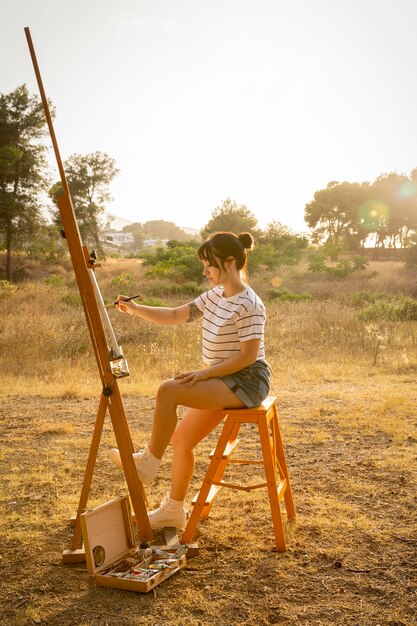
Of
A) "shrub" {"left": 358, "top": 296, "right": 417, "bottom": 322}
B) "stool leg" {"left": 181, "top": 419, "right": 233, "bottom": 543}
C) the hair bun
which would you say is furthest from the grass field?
"shrub" {"left": 358, "top": 296, "right": 417, "bottom": 322}

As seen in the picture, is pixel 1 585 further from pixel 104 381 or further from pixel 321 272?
pixel 321 272

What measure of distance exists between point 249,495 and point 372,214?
41.6m

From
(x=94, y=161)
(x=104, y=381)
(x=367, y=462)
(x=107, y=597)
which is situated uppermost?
(x=94, y=161)

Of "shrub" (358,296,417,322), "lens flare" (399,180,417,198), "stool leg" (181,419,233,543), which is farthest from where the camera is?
"lens flare" (399,180,417,198)

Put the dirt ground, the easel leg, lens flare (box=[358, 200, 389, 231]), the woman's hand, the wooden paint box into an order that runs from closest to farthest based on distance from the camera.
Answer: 1. the dirt ground
2. the wooden paint box
3. the easel leg
4. the woman's hand
5. lens flare (box=[358, 200, 389, 231])

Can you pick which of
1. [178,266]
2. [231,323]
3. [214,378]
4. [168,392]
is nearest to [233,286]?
[231,323]

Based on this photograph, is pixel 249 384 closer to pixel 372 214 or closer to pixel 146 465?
pixel 146 465

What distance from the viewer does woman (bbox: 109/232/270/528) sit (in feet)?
9.53

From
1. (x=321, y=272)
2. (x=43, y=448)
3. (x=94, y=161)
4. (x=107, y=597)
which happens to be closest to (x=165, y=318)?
(x=107, y=597)

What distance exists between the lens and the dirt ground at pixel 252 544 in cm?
247

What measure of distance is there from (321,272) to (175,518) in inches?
893

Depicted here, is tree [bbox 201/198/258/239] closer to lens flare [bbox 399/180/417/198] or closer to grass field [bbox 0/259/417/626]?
lens flare [bbox 399/180/417/198]

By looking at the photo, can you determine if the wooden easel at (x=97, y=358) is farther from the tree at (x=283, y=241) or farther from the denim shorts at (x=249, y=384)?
the tree at (x=283, y=241)

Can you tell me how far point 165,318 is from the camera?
347 cm
